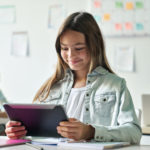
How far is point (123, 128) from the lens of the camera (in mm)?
1278

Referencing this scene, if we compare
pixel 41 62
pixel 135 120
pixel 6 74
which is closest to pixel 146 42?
pixel 41 62

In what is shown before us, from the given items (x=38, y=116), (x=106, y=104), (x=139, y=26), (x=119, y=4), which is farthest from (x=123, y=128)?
(x=119, y=4)

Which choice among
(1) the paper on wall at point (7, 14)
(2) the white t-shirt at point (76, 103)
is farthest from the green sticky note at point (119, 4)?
(2) the white t-shirt at point (76, 103)

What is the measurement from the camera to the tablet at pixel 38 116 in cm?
116

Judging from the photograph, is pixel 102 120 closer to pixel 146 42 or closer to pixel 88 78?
pixel 88 78

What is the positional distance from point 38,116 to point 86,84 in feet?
1.32

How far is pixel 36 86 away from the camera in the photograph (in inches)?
124

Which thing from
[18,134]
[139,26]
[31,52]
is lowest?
[18,134]

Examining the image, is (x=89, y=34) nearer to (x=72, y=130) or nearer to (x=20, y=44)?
(x=72, y=130)

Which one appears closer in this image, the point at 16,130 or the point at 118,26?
the point at 16,130

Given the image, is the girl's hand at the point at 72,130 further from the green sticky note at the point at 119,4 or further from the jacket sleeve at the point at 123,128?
the green sticky note at the point at 119,4

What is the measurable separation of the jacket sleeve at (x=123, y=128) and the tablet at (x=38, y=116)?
151mm

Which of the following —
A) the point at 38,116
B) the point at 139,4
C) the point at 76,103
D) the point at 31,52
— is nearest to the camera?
the point at 38,116

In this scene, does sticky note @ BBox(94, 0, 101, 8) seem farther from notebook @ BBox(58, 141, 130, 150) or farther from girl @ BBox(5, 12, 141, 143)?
notebook @ BBox(58, 141, 130, 150)
